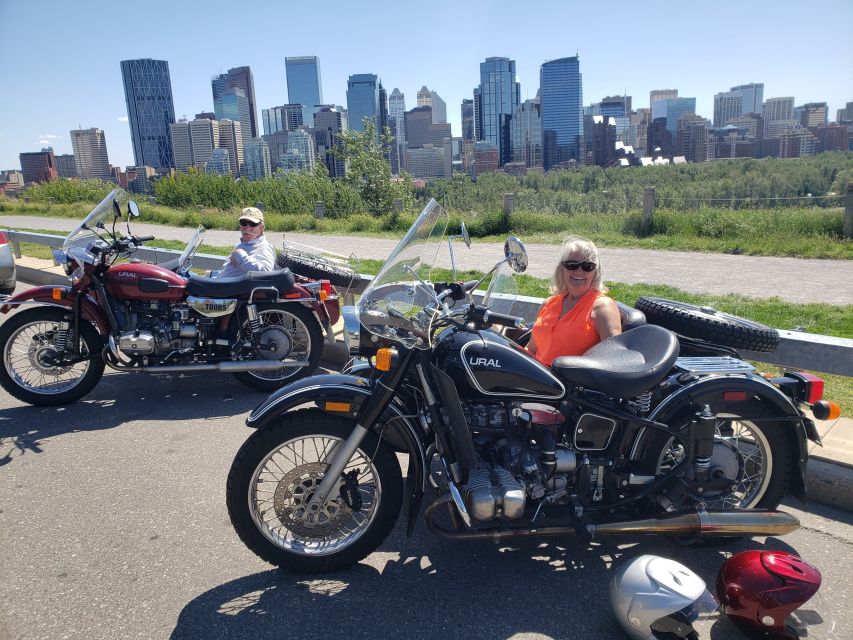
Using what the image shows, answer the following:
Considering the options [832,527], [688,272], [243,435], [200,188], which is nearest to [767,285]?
[688,272]

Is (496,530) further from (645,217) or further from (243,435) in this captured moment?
(645,217)

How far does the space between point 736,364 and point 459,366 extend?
151cm

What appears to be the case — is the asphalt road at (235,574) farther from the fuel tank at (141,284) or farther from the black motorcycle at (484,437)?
the fuel tank at (141,284)

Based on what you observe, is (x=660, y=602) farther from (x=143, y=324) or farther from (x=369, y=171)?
(x=369, y=171)

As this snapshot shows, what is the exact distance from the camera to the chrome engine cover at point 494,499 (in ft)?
9.30

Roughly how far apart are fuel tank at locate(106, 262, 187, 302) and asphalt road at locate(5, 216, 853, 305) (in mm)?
3795

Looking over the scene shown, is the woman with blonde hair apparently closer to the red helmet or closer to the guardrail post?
the red helmet

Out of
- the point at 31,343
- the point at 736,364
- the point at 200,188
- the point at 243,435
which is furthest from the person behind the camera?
the point at 200,188

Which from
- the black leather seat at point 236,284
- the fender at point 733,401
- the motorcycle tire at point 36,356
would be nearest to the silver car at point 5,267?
the motorcycle tire at point 36,356

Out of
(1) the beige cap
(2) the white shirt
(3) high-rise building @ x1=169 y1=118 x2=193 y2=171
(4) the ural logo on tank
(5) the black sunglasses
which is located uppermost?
(3) high-rise building @ x1=169 y1=118 x2=193 y2=171

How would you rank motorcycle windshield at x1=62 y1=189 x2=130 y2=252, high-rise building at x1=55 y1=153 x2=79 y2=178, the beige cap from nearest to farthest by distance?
1. motorcycle windshield at x1=62 y1=189 x2=130 y2=252
2. the beige cap
3. high-rise building at x1=55 y1=153 x2=79 y2=178

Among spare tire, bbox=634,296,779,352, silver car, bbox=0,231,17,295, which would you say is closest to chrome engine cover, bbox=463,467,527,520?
spare tire, bbox=634,296,779,352

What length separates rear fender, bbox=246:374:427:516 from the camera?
3.05 m

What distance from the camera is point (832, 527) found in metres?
3.53
